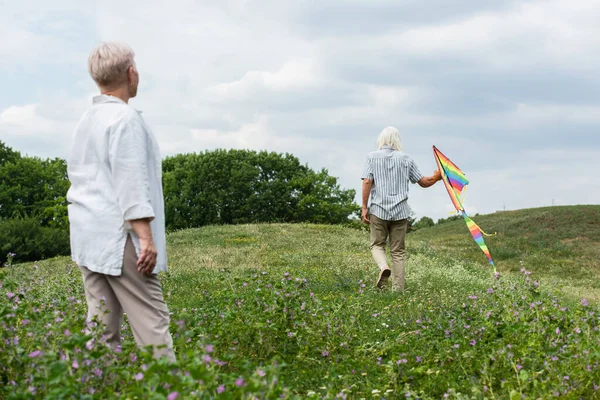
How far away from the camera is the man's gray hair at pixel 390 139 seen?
993 cm

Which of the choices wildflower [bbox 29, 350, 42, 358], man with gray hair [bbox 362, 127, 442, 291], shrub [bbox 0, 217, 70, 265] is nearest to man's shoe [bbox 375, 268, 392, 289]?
man with gray hair [bbox 362, 127, 442, 291]

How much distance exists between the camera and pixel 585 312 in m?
6.34

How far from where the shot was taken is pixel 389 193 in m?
9.71

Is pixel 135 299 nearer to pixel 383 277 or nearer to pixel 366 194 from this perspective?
pixel 366 194

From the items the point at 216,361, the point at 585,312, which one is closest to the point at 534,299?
the point at 585,312

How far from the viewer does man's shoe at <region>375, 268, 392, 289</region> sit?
32.1 ft

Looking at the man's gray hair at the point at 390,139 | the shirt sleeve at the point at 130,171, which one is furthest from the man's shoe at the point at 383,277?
the shirt sleeve at the point at 130,171

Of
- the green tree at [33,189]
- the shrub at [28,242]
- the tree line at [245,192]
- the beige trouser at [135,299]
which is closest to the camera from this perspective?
the beige trouser at [135,299]

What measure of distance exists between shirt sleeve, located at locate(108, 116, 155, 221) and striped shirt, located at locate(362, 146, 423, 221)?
6.27 meters

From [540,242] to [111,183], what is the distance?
79.4ft

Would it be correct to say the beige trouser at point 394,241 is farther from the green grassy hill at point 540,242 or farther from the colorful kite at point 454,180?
the green grassy hill at point 540,242

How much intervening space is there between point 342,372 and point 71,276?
7059mm

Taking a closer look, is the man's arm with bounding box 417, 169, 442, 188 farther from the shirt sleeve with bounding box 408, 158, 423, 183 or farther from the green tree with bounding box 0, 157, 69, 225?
the green tree with bounding box 0, 157, 69, 225

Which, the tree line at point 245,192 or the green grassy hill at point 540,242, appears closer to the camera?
the green grassy hill at point 540,242
